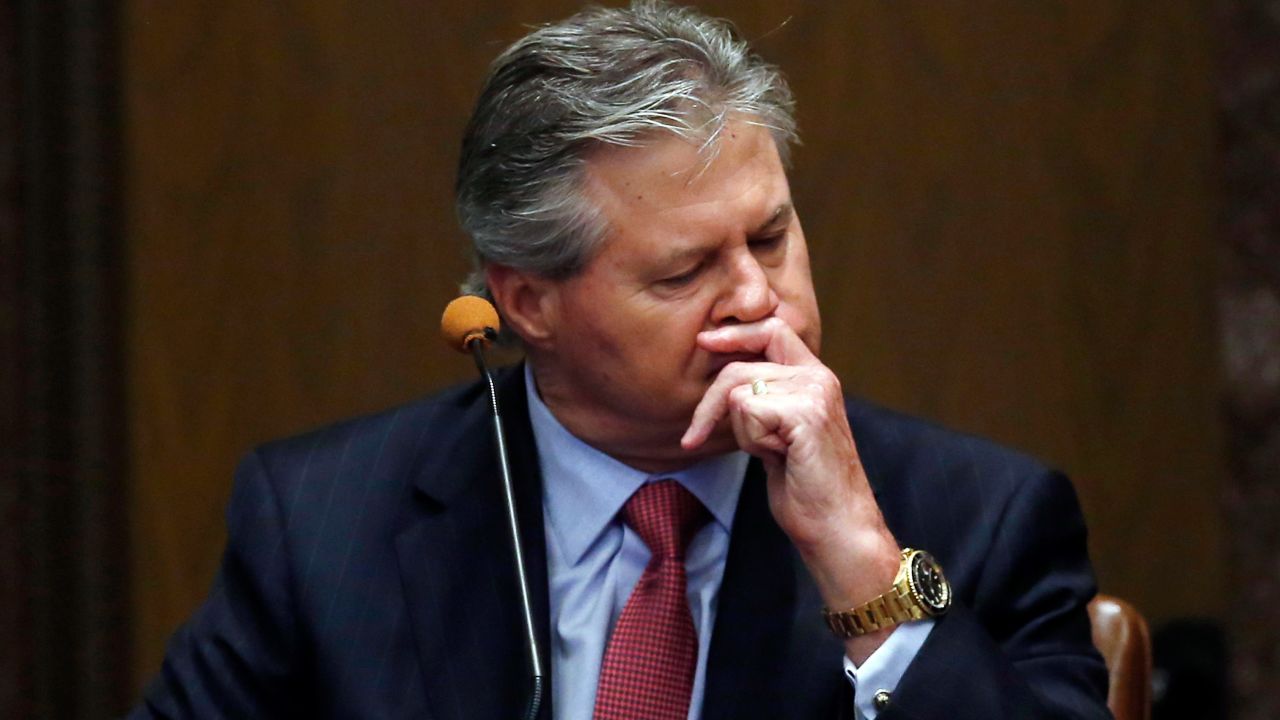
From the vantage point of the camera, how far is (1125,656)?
2275 mm

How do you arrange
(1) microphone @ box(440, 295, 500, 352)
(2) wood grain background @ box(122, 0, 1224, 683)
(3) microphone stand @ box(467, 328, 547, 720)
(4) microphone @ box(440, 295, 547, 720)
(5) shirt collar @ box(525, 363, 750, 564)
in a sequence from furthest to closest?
(2) wood grain background @ box(122, 0, 1224, 683)
(5) shirt collar @ box(525, 363, 750, 564)
(1) microphone @ box(440, 295, 500, 352)
(4) microphone @ box(440, 295, 547, 720)
(3) microphone stand @ box(467, 328, 547, 720)

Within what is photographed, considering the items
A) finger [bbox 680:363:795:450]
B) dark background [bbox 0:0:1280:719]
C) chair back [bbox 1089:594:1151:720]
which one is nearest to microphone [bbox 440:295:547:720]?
finger [bbox 680:363:795:450]

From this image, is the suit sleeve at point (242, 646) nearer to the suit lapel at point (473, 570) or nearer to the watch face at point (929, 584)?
the suit lapel at point (473, 570)

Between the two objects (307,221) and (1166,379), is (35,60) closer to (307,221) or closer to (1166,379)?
(307,221)

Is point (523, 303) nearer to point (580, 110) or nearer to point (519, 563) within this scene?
point (580, 110)

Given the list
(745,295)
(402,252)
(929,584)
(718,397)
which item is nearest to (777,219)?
(745,295)

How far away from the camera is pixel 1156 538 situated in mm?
4102

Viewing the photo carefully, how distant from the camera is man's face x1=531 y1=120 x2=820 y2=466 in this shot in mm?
2160

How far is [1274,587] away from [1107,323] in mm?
1389

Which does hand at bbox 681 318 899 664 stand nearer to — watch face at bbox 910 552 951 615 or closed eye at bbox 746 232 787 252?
watch face at bbox 910 552 951 615

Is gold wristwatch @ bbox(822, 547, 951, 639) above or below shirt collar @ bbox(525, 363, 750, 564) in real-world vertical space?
below

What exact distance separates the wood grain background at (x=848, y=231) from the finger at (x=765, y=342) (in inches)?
68.2

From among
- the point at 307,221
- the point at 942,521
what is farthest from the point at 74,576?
the point at 942,521

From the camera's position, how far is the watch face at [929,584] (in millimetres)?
1988
